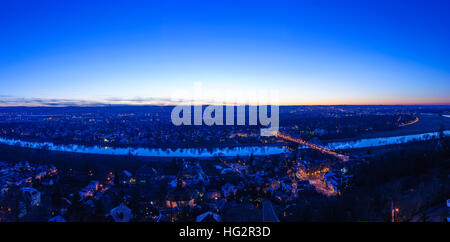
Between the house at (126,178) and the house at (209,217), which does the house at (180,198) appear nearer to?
the house at (209,217)

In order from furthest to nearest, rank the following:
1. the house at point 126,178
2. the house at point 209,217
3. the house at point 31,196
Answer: the house at point 126,178 < the house at point 31,196 < the house at point 209,217

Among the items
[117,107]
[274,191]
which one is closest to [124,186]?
[274,191]

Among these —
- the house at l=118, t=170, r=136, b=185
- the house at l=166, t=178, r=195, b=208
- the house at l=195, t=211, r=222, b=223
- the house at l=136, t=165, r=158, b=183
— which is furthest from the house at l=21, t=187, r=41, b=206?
the house at l=195, t=211, r=222, b=223

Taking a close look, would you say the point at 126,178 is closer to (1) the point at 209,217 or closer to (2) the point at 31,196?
(2) the point at 31,196

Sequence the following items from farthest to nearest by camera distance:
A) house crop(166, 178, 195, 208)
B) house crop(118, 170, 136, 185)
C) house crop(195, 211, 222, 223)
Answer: house crop(118, 170, 136, 185) < house crop(166, 178, 195, 208) < house crop(195, 211, 222, 223)

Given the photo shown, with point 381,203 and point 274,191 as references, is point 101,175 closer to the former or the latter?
point 274,191

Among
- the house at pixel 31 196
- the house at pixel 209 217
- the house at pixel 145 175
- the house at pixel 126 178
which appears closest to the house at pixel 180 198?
the house at pixel 209 217

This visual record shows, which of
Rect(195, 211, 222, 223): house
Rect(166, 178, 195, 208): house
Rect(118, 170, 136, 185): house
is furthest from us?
Rect(118, 170, 136, 185): house

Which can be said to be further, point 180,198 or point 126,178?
point 126,178

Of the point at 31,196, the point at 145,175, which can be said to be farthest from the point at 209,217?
the point at 31,196

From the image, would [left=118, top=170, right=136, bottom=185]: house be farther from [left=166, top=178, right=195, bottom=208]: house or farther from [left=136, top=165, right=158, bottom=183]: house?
[left=166, top=178, right=195, bottom=208]: house

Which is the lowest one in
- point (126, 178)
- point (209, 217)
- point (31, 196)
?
point (126, 178)
